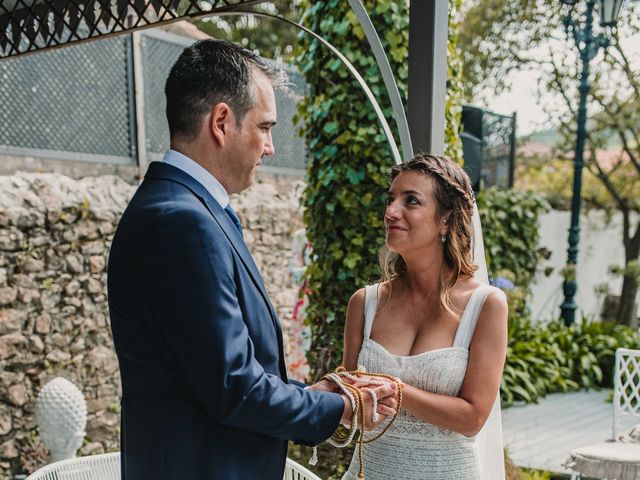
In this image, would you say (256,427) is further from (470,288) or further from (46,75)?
(46,75)

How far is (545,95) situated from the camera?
11750mm

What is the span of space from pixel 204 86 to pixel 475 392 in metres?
1.11

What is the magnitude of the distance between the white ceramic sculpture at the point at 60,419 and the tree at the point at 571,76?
27.7 feet

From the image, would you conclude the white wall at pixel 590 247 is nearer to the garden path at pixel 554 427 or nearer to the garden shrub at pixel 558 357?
the garden shrub at pixel 558 357

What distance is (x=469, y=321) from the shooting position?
200 centimetres

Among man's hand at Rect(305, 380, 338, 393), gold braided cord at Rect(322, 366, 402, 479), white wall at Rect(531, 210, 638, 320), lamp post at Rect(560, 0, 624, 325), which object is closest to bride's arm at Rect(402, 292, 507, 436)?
gold braided cord at Rect(322, 366, 402, 479)

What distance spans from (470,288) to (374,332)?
319 mm

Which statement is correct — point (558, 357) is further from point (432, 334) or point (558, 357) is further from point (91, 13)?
point (91, 13)

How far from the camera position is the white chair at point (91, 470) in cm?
238

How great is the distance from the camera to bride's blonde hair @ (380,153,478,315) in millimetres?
2062

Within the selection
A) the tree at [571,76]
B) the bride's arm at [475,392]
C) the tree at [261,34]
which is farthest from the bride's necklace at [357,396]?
the tree at [261,34]

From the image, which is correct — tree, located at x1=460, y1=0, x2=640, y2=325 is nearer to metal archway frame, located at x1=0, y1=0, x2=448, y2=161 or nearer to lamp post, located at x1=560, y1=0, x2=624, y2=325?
lamp post, located at x1=560, y1=0, x2=624, y2=325

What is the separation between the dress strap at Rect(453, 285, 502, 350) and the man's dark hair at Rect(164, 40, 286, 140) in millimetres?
920

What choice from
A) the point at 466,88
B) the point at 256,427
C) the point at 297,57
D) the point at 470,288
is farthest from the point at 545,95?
the point at 256,427
